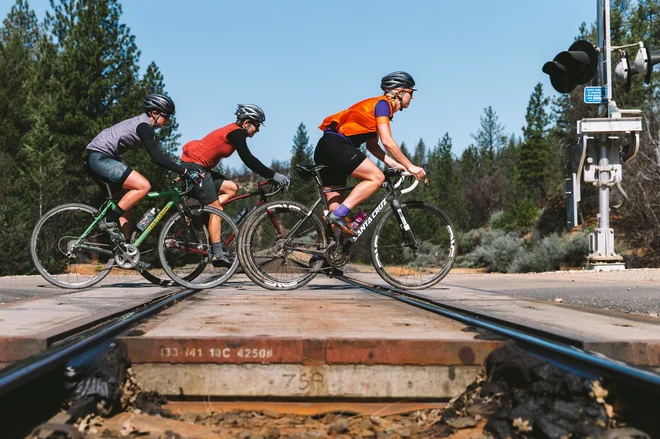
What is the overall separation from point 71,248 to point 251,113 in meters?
2.35

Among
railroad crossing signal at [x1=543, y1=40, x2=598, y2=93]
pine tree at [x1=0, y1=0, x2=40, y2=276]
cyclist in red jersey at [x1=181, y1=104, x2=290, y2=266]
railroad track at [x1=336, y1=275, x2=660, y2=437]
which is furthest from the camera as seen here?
pine tree at [x1=0, y1=0, x2=40, y2=276]

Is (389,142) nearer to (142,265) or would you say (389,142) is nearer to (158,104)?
(158,104)

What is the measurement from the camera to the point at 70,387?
2.53 metres

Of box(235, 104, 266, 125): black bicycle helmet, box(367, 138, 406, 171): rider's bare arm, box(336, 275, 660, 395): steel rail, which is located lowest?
box(336, 275, 660, 395): steel rail

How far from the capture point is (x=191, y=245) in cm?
728

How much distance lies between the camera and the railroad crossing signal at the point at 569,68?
42.0 feet

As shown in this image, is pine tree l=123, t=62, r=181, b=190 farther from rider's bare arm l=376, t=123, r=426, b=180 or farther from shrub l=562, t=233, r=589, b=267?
rider's bare arm l=376, t=123, r=426, b=180

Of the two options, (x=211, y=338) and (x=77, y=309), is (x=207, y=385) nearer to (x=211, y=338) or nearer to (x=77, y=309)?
(x=211, y=338)

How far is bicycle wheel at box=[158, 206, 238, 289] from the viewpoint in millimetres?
7105

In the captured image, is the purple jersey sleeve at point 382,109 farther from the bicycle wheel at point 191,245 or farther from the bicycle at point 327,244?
the bicycle wheel at point 191,245

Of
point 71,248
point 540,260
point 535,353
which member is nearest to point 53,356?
point 535,353

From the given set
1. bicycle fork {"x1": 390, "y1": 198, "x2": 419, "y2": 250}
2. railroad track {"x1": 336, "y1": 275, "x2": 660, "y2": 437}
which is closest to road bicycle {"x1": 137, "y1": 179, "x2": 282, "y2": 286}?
bicycle fork {"x1": 390, "y1": 198, "x2": 419, "y2": 250}

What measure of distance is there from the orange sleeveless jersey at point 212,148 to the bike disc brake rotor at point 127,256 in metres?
1.14

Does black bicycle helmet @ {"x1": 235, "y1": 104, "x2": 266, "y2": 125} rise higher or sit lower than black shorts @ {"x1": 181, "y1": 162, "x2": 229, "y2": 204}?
higher
